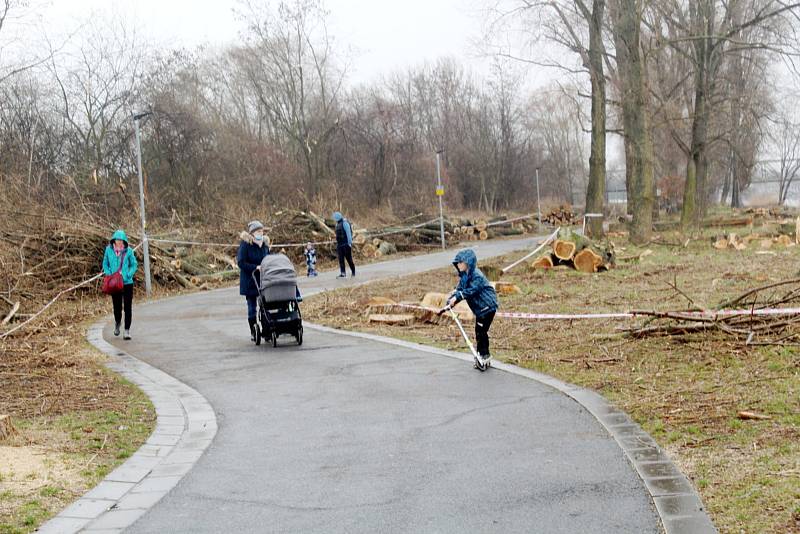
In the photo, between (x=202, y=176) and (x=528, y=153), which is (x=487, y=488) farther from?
(x=528, y=153)

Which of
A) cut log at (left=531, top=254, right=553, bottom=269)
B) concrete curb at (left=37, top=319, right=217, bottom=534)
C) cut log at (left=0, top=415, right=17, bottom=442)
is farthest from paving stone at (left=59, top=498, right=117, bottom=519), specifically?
cut log at (left=531, top=254, right=553, bottom=269)

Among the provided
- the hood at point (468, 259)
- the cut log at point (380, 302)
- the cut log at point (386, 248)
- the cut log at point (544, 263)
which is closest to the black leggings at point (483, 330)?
the hood at point (468, 259)

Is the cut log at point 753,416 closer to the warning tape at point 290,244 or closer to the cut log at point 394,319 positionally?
the cut log at point 394,319

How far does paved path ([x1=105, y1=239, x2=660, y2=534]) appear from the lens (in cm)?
553

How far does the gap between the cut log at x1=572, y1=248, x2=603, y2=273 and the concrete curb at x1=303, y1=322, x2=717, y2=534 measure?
12738 millimetres

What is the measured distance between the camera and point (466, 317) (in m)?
15.3

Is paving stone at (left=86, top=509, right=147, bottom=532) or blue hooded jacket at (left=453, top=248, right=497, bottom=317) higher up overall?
blue hooded jacket at (left=453, top=248, right=497, bottom=317)


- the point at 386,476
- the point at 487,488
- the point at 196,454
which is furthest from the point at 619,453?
the point at 196,454

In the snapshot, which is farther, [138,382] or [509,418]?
[138,382]

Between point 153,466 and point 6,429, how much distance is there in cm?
146

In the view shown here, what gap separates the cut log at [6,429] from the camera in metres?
7.45

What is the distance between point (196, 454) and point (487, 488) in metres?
2.48

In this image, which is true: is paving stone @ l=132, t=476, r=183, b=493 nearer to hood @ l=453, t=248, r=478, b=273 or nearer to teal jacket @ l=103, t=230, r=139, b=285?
hood @ l=453, t=248, r=478, b=273

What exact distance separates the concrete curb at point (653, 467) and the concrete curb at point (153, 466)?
3127 mm
